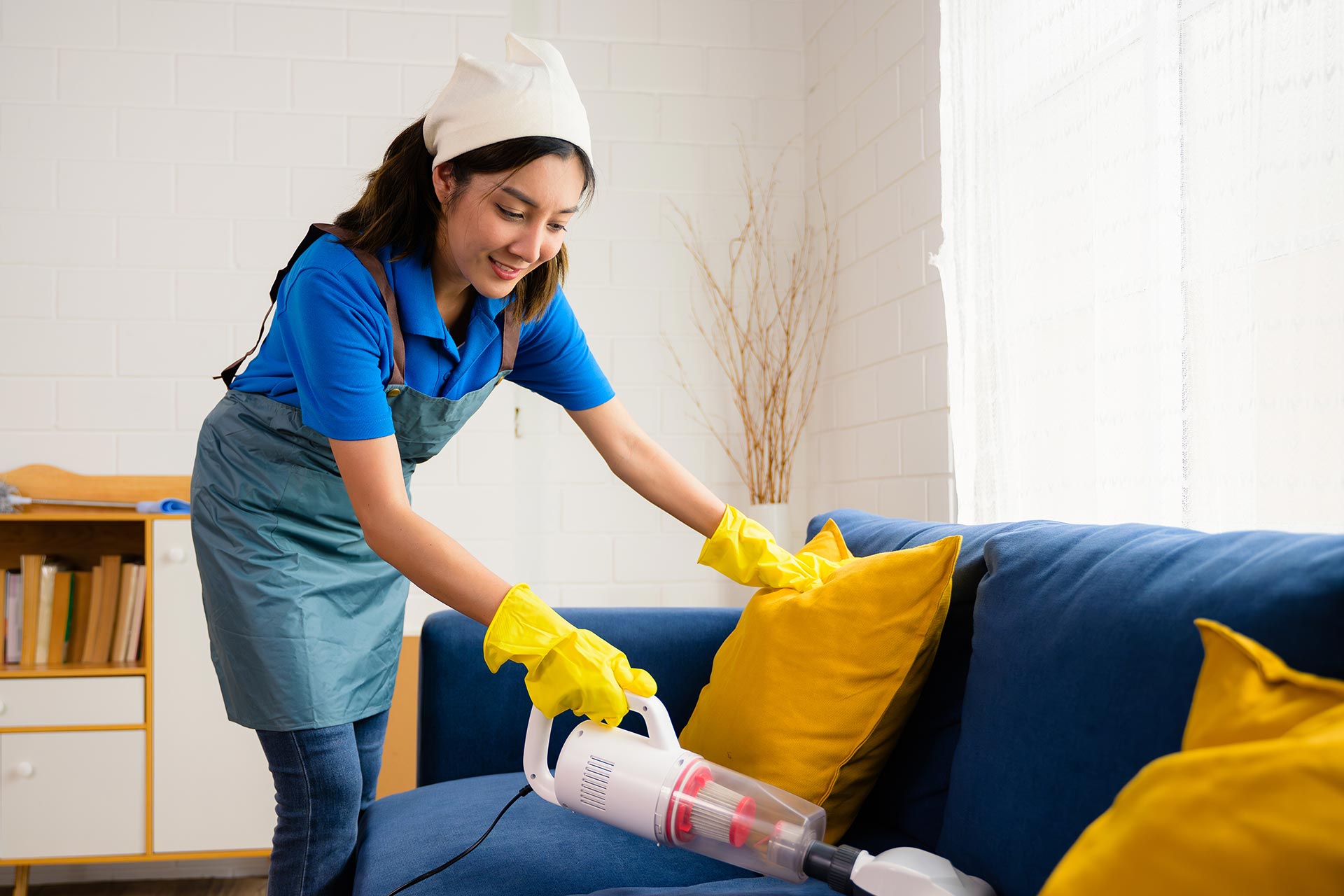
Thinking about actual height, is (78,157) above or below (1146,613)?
above

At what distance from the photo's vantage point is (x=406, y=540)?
1.27 m

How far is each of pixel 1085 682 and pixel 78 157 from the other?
2.98 meters

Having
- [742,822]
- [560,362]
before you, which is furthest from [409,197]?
[742,822]

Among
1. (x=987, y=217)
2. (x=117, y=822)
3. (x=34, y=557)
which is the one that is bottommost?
(x=117, y=822)

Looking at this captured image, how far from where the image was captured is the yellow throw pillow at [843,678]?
46.8 inches

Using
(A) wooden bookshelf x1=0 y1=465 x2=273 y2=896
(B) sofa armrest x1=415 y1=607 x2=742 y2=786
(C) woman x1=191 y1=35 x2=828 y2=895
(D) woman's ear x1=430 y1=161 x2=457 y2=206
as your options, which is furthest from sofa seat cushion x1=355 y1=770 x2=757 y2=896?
(A) wooden bookshelf x1=0 y1=465 x2=273 y2=896

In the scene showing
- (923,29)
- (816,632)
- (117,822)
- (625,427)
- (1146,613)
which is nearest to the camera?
(1146,613)

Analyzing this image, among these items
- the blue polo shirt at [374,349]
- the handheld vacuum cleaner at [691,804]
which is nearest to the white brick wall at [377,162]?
the blue polo shirt at [374,349]

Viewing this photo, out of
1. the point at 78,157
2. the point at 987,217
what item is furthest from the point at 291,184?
the point at 987,217

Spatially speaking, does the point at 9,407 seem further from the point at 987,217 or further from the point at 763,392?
the point at 987,217

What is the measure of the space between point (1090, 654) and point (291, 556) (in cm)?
111

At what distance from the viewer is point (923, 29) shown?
236 centimetres

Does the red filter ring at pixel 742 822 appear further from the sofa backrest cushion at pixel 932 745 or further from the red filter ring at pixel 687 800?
the sofa backrest cushion at pixel 932 745

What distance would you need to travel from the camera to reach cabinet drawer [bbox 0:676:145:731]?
2492 millimetres
